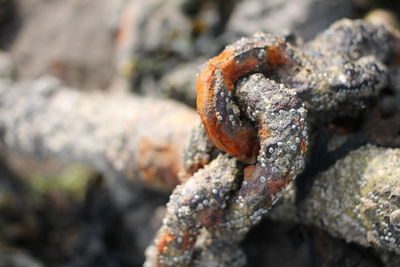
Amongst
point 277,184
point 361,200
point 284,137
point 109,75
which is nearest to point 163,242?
point 277,184

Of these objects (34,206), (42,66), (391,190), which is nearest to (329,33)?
(391,190)

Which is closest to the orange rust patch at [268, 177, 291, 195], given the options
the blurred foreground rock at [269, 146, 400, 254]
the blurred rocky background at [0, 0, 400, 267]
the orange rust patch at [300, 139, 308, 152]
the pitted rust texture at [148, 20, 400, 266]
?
the pitted rust texture at [148, 20, 400, 266]

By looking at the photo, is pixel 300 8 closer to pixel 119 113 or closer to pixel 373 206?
pixel 119 113

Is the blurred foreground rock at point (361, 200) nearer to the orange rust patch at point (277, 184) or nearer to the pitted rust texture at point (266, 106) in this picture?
the pitted rust texture at point (266, 106)

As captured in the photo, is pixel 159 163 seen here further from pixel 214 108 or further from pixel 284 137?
pixel 284 137

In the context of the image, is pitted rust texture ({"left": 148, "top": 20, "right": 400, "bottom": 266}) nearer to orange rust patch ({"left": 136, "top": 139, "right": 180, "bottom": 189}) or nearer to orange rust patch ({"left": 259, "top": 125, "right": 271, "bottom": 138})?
orange rust patch ({"left": 259, "top": 125, "right": 271, "bottom": 138})
